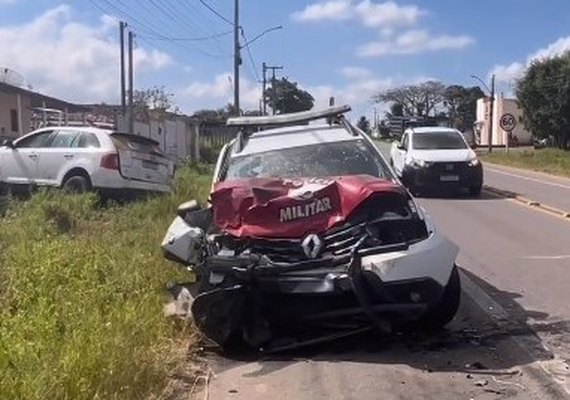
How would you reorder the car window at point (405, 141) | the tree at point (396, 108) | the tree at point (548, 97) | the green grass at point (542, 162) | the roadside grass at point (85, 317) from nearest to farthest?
the roadside grass at point (85, 317)
the car window at point (405, 141)
the green grass at point (542, 162)
the tree at point (548, 97)
the tree at point (396, 108)

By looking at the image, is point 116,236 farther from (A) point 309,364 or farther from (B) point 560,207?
(B) point 560,207

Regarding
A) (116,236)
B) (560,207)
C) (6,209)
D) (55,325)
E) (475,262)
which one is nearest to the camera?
(55,325)

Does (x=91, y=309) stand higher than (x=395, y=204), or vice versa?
(x=395, y=204)

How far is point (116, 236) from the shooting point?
12.2 m

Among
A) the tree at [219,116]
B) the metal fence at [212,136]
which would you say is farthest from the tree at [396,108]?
the metal fence at [212,136]

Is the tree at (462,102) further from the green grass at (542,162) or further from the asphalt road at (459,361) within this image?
the asphalt road at (459,361)

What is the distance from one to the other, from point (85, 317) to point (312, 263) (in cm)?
174

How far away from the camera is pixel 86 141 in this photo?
16359 millimetres

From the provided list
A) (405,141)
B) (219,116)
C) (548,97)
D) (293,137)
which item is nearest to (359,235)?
(293,137)

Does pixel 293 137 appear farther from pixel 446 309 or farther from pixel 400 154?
pixel 400 154

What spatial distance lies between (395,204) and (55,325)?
9.24 ft

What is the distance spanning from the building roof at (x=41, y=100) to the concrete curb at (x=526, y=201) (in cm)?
1901

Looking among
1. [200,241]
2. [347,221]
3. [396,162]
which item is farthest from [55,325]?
[396,162]

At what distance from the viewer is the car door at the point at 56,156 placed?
16491mm
